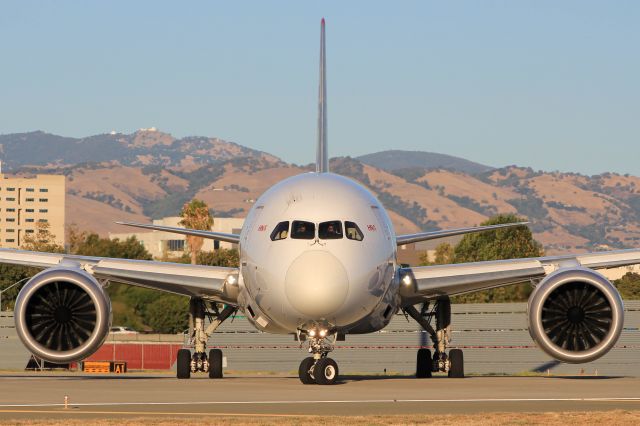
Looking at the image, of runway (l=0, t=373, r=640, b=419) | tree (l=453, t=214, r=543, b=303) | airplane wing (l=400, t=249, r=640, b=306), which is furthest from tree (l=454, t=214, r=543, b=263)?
runway (l=0, t=373, r=640, b=419)

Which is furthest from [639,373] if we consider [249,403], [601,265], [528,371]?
[249,403]

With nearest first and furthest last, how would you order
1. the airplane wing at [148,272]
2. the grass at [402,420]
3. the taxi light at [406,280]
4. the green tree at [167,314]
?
the grass at [402,420], the taxi light at [406,280], the airplane wing at [148,272], the green tree at [167,314]

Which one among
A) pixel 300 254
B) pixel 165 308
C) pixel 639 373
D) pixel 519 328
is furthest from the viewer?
pixel 165 308

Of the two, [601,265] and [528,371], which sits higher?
[601,265]

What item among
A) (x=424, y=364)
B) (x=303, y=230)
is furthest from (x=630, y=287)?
(x=303, y=230)

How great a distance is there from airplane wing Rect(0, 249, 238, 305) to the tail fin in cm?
514

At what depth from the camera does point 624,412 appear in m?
19.9

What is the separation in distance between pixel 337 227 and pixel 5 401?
7.67m

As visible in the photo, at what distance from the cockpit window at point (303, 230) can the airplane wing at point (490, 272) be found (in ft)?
15.3

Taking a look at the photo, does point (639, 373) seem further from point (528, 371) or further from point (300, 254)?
point (300, 254)

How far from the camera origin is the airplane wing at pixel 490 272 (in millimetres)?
31312

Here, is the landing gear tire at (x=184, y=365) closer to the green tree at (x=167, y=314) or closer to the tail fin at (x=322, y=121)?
the tail fin at (x=322, y=121)

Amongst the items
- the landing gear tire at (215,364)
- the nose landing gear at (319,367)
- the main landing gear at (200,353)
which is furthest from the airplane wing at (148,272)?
the nose landing gear at (319,367)

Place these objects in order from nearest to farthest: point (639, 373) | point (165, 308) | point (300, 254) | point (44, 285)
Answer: point (300, 254) < point (44, 285) < point (639, 373) < point (165, 308)
